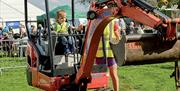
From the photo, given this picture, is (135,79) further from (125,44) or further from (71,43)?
(125,44)

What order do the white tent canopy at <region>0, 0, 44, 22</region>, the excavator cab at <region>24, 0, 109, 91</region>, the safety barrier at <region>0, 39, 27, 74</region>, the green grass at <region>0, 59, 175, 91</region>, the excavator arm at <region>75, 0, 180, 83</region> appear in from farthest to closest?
the white tent canopy at <region>0, 0, 44, 22</region> → the safety barrier at <region>0, 39, 27, 74</region> → the green grass at <region>0, 59, 175, 91</region> → the excavator cab at <region>24, 0, 109, 91</region> → the excavator arm at <region>75, 0, 180, 83</region>

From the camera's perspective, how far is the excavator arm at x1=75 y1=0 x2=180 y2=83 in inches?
247

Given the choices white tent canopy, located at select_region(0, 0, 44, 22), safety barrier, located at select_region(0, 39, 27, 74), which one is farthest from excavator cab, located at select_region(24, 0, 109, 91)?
white tent canopy, located at select_region(0, 0, 44, 22)

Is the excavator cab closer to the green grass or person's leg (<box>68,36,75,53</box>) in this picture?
person's leg (<box>68,36,75,53</box>)

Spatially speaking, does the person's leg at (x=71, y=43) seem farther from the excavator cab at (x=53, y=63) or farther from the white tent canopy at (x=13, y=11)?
the white tent canopy at (x=13, y=11)

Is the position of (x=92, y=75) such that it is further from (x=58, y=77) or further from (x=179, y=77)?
(x=179, y=77)

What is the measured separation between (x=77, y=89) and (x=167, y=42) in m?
2.58

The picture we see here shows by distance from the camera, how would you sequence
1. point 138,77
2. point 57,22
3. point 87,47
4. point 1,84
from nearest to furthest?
point 87,47
point 57,22
point 1,84
point 138,77

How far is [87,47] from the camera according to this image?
25.7ft

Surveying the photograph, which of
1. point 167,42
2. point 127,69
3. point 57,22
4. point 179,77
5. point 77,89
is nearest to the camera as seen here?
point 167,42

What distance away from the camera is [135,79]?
13172 millimetres

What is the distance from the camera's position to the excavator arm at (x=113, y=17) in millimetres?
6262

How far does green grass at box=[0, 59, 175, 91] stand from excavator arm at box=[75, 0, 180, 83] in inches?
141

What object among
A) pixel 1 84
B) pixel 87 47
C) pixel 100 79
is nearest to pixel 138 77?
pixel 1 84
